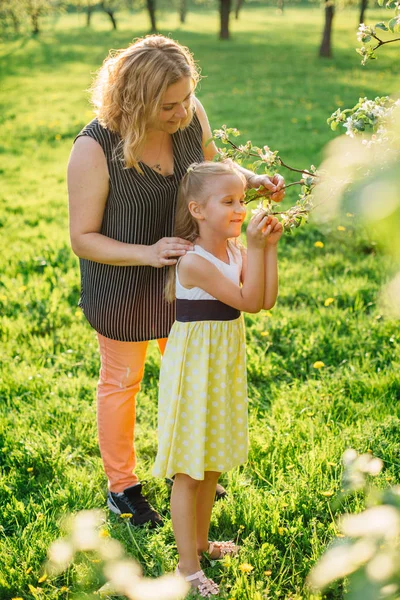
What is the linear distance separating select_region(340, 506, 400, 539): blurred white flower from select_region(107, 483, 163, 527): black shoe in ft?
7.71

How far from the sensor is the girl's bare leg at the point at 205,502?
254 cm

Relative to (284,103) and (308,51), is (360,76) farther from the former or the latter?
(308,51)

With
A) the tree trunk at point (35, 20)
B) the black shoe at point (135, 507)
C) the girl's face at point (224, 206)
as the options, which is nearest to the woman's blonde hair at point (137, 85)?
the girl's face at point (224, 206)

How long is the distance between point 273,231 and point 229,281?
24cm

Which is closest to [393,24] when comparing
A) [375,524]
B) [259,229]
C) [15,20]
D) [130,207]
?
[259,229]

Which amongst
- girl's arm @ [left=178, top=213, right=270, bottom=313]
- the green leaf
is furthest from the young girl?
the green leaf

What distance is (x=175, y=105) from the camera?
Result: 245 centimetres

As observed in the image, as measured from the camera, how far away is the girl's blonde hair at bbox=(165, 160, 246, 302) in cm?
231

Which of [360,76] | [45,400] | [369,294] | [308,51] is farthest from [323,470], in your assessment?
[308,51]

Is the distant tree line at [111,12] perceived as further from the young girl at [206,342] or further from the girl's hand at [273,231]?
the girl's hand at [273,231]

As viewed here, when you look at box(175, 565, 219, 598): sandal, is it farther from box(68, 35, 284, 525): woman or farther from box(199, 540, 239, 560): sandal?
box(68, 35, 284, 525): woman

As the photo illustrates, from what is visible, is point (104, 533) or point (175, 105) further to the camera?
point (104, 533)

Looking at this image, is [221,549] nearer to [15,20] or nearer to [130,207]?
[130,207]

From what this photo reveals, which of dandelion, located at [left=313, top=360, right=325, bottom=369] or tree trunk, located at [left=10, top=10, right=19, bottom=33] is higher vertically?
tree trunk, located at [left=10, top=10, right=19, bottom=33]
